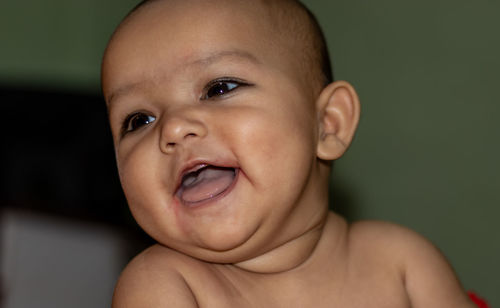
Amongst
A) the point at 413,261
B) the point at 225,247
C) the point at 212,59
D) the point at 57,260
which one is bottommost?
the point at 57,260

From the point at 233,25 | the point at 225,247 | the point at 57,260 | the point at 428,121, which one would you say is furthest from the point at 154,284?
the point at 57,260

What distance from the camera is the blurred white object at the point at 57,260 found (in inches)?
80.3

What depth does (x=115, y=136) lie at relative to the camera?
0.85 metres

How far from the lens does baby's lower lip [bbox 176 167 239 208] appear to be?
2.47ft

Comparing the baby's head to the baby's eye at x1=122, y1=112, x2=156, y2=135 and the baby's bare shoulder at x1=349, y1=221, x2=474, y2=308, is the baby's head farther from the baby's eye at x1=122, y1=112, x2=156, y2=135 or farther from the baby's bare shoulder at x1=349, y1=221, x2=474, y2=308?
the baby's bare shoulder at x1=349, y1=221, x2=474, y2=308

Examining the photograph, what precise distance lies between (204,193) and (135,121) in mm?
139

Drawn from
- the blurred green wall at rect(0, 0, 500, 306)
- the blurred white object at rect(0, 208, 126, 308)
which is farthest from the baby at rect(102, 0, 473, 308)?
the blurred white object at rect(0, 208, 126, 308)

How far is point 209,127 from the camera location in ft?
2.46

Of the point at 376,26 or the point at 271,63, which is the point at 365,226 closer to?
the point at 271,63

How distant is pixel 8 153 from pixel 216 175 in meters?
1.06

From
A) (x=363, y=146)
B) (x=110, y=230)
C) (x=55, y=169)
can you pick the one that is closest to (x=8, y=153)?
(x=55, y=169)

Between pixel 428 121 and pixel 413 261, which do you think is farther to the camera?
pixel 428 121

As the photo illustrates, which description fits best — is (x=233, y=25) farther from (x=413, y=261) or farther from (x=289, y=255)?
(x=413, y=261)

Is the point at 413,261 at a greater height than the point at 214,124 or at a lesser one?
lesser
